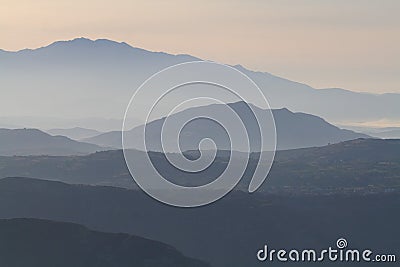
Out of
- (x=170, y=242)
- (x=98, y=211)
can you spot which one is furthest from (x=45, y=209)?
(x=170, y=242)

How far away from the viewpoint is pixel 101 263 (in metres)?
137

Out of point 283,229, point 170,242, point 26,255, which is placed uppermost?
point 283,229

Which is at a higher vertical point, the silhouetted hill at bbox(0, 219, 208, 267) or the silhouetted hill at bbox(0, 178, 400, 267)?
the silhouetted hill at bbox(0, 178, 400, 267)

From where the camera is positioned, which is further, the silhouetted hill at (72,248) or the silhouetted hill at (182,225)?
the silhouetted hill at (182,225)

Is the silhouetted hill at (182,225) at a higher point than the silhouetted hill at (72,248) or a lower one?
higher

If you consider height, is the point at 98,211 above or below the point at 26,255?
above

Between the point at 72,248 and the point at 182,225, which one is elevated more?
the point at 182,225

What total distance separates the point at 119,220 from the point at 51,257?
5395 centimetres

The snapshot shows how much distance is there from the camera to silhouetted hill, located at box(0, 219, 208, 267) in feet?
447

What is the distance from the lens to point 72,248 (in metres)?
140

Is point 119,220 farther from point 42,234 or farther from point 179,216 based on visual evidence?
point 42,234

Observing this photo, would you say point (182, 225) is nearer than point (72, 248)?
No

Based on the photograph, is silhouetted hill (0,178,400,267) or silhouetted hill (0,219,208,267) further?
silhouetted hill (0,178,400,267)

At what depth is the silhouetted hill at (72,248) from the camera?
136 m
